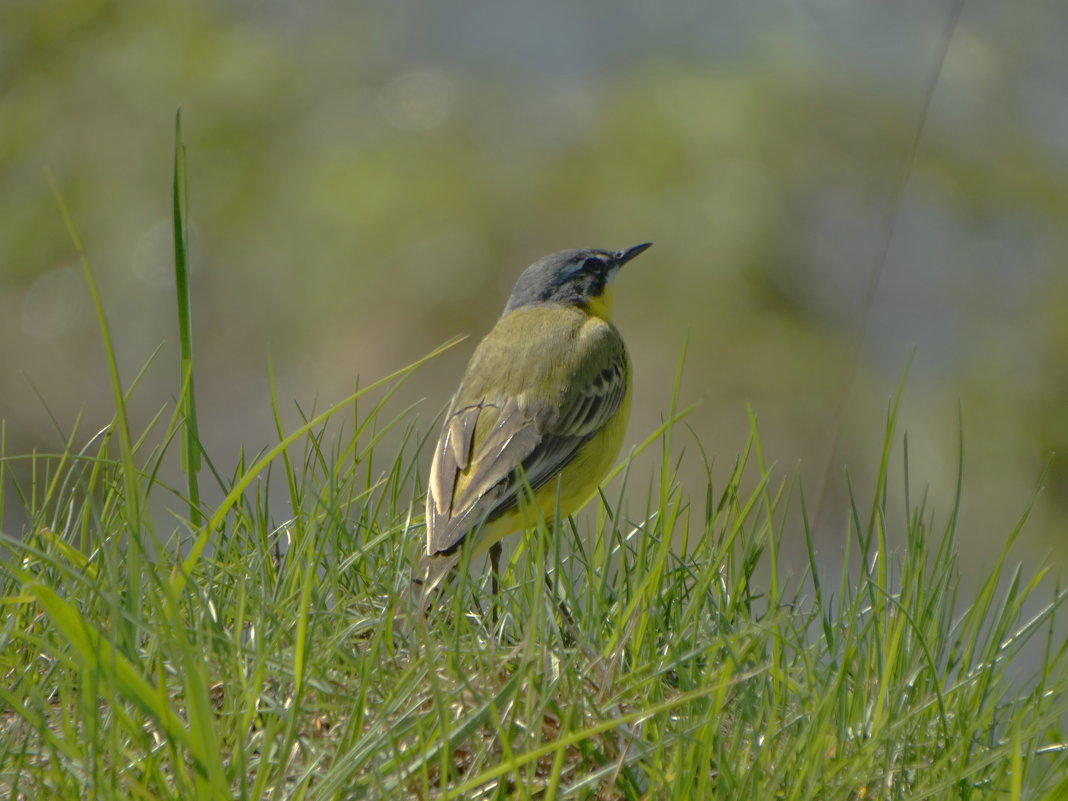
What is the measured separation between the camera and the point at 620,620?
2.73m

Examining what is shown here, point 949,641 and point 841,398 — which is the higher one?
point 841,398

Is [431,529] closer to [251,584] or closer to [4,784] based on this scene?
[251,584]

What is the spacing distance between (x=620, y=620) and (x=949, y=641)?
803 millimetres

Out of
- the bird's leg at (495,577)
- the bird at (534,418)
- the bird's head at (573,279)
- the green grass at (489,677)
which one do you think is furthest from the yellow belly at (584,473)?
the green grass at (489,677)

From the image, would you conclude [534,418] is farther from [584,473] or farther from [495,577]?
[495,577]

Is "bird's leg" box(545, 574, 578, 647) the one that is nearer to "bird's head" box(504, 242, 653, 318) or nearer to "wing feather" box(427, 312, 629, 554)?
"wing feather" box(427, 312, 629, 554)

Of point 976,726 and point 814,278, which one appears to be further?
point 814,278

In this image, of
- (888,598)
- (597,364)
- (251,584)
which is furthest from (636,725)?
(597,364)

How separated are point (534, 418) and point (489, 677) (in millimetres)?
2219

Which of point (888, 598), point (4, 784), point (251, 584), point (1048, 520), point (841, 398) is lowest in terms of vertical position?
point (1048, 520)

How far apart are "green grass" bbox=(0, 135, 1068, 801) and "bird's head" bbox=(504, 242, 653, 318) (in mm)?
2673

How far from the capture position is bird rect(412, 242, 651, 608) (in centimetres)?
414

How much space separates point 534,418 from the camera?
482 centimetres

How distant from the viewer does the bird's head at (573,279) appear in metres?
5.97
